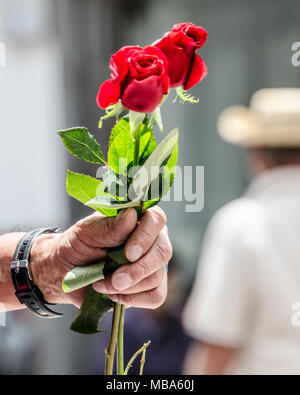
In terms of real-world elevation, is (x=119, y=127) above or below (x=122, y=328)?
above

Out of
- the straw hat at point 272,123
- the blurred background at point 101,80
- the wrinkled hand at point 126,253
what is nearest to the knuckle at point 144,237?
the wrinkled hand at point 126,253

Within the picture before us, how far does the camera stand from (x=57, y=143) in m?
2.47

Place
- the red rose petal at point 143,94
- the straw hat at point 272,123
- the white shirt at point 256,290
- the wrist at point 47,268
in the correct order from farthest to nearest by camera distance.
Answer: the straw hat at point 272,123
the white shirt at point 256,290
the wrist at point 47,268
the red rose petal at point 143,94

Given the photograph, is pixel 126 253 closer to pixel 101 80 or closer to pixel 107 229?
pixel 107 229

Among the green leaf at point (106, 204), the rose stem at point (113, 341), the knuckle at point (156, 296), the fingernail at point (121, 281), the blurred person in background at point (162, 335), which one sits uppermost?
the green leaf at point (106, 204)

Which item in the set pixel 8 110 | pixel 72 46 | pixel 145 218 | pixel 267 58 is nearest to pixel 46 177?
pixel 8 110

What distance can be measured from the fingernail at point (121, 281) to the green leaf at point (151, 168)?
0.34 ft

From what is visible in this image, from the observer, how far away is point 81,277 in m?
0.73

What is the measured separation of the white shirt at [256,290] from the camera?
1470mm

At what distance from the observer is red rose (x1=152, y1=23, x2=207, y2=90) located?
0.69 m

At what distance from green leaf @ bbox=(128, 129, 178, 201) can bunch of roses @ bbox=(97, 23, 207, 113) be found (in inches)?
1.9

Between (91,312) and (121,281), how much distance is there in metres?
0.07

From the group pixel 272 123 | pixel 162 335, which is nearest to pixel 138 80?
pixel 272 123

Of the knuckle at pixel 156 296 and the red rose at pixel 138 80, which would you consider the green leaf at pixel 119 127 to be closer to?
the red rose at pixel 138 80
